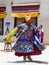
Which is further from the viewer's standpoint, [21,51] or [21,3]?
[21,3]

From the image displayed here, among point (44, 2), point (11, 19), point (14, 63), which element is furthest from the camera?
point (11, 19)

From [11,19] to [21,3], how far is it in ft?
5.51

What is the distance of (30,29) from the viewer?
1273 cm

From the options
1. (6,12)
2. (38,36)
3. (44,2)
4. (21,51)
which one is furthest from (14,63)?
(6,12)

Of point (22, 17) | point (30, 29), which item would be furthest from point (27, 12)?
point (30, 29)

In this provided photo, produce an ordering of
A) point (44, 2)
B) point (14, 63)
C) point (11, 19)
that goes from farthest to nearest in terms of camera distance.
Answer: point (11, 19), point (44, 2), point (14, 63)

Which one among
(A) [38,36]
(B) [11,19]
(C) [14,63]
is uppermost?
(A) [38,36]

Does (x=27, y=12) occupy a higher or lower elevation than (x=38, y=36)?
lower

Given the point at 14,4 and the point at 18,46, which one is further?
the point at 14,4

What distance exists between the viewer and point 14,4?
30.0 meters

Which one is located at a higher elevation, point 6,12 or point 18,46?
point 18,46

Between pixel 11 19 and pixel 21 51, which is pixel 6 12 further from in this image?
pixel 21 51

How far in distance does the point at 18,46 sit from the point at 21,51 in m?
0.22

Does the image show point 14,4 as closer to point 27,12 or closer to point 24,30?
point 27,12
